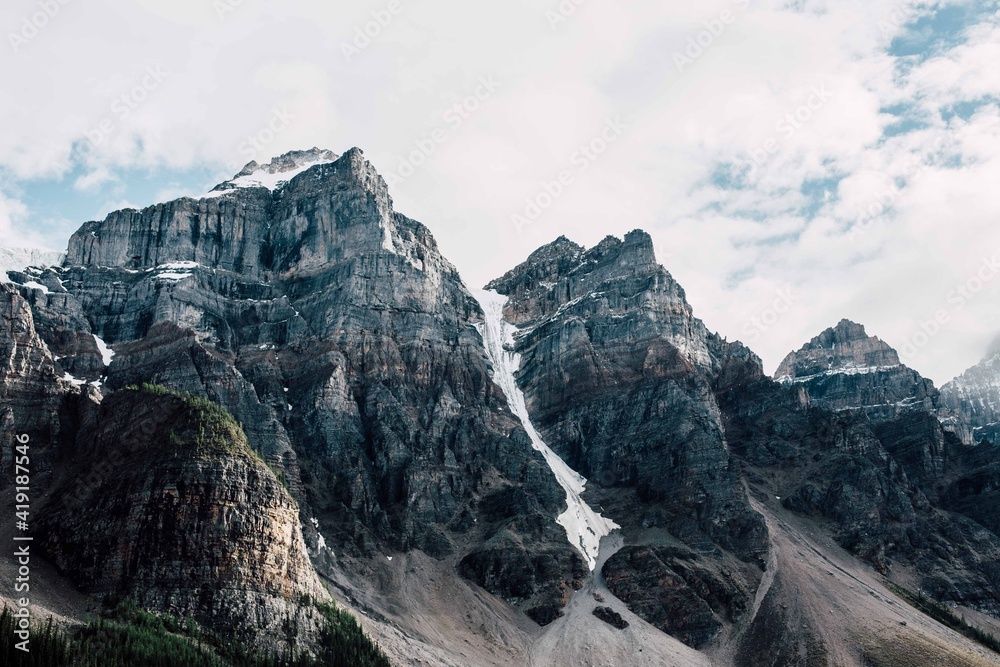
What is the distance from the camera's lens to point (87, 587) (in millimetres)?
118188

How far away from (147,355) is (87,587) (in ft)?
252

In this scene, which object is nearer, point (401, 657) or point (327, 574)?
point (401, 657)

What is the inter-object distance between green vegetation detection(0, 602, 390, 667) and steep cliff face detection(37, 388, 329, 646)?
3105 millimetres

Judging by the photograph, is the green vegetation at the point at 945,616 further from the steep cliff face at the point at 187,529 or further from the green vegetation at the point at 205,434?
the green vegetation at the point at 205,434

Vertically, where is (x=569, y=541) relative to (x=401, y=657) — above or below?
above

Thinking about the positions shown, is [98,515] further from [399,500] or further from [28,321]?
[399,500]

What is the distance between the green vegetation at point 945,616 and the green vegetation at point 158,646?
339ft

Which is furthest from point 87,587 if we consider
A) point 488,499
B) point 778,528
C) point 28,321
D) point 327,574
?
point 778,528

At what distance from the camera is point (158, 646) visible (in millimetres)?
103500

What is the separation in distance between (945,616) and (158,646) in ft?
444

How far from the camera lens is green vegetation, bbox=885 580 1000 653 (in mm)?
163625

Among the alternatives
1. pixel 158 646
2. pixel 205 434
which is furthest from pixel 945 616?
pixel 158 646

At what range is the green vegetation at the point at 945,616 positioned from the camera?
163625mm

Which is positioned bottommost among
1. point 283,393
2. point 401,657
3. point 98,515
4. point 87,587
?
point 401,657
